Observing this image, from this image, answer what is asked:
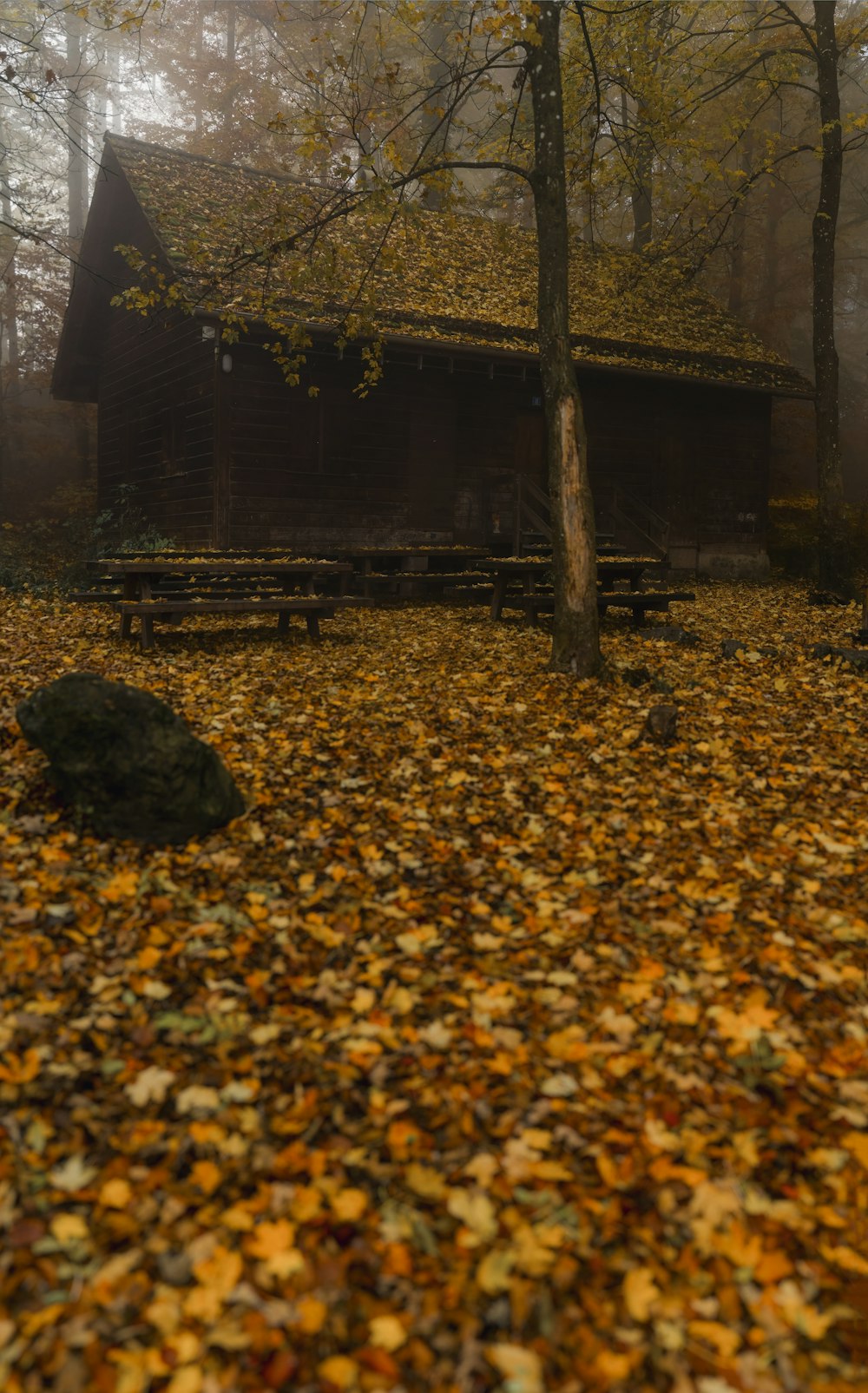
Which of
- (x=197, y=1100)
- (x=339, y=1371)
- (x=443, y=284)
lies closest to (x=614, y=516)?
(x=443, y=284)

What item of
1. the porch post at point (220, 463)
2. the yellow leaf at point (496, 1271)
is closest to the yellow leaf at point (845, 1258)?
the yellow leaf at point (496, 1271)

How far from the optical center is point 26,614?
1139 centimetres

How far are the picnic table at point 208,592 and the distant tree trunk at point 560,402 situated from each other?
267 centimetres

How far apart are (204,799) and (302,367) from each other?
11.1 m

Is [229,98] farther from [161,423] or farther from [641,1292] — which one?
[641,1292]

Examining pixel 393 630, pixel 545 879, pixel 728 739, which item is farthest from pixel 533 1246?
pixel 393 630

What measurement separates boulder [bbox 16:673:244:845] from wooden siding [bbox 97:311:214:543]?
969cm

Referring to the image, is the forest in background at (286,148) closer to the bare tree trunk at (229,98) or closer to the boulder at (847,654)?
the bare tree trunk at (229,98)

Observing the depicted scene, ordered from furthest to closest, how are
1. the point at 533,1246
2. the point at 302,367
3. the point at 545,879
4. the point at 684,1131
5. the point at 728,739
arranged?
the point at 302,367 < the point at 728,739 < the point at 545,879 < the point at 684,1131 < the point at 533,1246

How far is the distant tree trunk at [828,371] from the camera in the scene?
14.9 metres

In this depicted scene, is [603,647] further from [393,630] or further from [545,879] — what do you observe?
[545,879]

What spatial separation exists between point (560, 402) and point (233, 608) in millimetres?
3955

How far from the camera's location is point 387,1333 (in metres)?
2.24

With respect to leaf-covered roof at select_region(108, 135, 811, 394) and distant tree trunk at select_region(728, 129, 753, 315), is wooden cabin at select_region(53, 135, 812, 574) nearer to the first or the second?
leaf-covered roof at select_region(108, 135, 811, 394)
